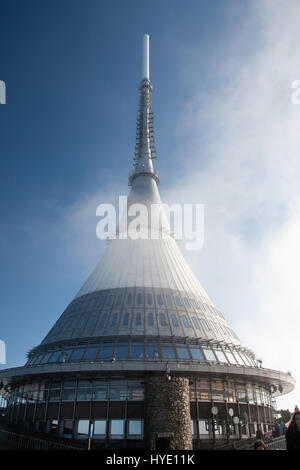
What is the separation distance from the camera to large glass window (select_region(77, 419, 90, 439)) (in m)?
31.4

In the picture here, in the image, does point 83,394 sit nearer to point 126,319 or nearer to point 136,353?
point 136,353

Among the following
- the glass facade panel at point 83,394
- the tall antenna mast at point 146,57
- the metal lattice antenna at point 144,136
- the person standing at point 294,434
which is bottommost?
the person standing at point 294,434

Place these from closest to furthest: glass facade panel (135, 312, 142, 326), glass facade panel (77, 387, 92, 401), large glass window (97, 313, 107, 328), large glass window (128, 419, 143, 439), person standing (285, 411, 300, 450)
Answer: person standing (285, 411, 300, 450), large glass window (128, 419, 143, 439), glass facade panel (77, 387, 92, 401), glass facade panel (135, 312, 142, 326), large glass window (97, 313, 107, 328)

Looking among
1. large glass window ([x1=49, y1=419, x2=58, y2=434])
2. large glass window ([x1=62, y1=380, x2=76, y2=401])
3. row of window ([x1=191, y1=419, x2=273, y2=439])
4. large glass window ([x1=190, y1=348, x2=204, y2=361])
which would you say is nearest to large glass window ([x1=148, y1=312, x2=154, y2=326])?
large glass window ([x1=190, y1=348, x2=204, y2=361])

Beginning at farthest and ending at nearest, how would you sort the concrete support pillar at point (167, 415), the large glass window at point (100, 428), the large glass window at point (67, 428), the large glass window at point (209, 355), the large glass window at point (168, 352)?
the large glass window at point (209, 355)
the large glass window at point (168, 352)
the large glass window at point (67, 428)
the large glass window at point (100, 428)
the concrete support pillar at point (167, 415)

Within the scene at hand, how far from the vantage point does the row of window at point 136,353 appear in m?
35.1

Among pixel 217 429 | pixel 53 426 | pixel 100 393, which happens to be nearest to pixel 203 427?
pixel 217 429

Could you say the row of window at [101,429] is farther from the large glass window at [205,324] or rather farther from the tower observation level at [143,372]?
the large glass window at [205,324]

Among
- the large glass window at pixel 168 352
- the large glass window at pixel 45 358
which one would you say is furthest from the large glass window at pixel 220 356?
the large glass window at pixel 45 358

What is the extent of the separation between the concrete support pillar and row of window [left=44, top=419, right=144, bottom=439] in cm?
368

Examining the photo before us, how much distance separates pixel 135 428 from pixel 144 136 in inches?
2176

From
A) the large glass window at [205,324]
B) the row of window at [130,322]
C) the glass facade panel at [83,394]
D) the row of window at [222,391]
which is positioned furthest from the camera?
the large glass window at [205,324]

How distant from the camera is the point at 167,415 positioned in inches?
1085

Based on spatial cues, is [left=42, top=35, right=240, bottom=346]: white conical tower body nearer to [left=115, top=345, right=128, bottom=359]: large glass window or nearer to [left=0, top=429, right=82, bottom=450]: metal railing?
[left=115, top=345, right=128, bottom=359]: large glass window
